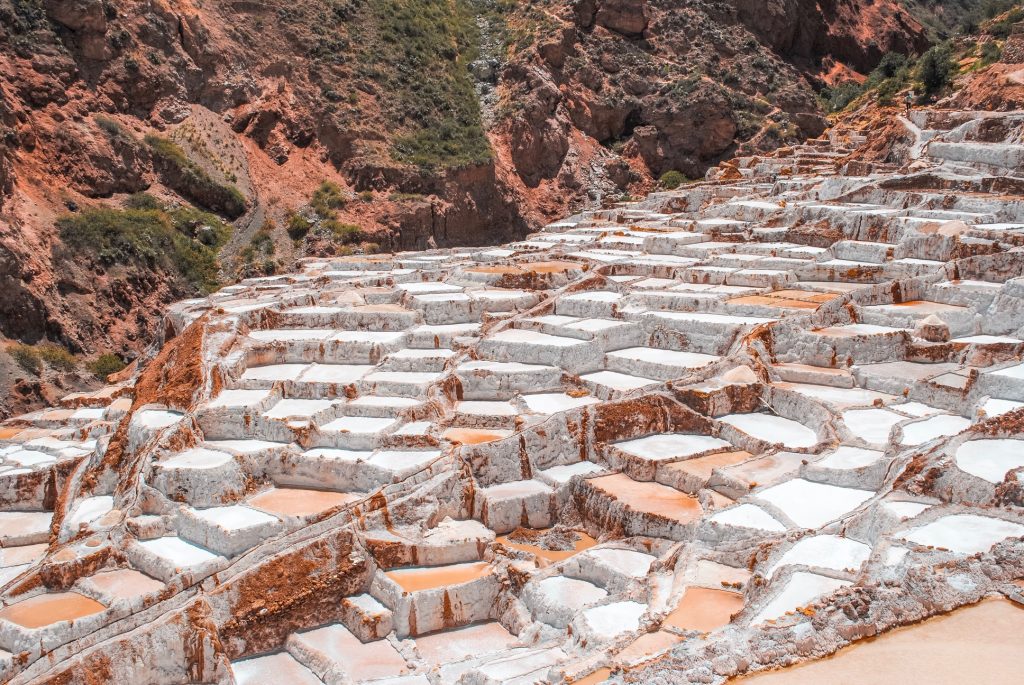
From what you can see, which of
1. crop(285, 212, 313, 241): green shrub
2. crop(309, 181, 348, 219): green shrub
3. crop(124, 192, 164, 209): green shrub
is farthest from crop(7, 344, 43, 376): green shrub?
crop(309, 181, 348, 219): green shrub

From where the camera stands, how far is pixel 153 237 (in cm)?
2906

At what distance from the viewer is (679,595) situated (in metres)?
8.65

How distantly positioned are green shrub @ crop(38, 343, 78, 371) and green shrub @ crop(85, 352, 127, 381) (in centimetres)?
47

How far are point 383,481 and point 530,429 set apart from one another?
2075mm

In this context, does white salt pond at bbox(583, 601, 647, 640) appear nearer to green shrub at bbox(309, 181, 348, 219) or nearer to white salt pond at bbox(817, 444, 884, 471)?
white salt pond at bbox(817, 444, 884, 471)

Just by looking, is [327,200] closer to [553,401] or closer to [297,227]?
[297,227]

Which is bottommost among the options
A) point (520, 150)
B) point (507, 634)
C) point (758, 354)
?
point (507, 634)

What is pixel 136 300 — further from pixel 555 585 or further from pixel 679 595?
pixel 679 595

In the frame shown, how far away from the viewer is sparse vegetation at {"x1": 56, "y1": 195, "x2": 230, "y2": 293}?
2702 cm

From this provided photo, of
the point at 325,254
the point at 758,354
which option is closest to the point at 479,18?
the point at 325,254

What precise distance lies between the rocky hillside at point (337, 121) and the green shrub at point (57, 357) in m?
0.44

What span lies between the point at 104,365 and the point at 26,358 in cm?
219

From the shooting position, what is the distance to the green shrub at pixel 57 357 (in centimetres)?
2348

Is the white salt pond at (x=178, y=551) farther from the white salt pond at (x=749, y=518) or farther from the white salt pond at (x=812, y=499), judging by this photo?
the white salt pond at (x=812, y=499)
